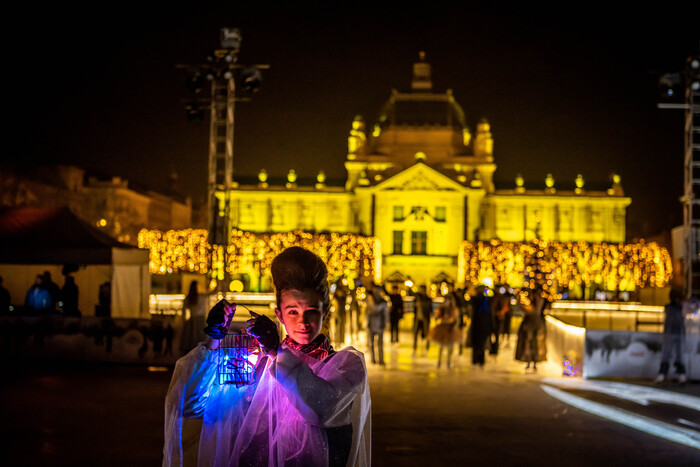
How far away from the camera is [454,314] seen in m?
16.4

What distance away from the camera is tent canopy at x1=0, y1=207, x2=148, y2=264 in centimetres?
1853

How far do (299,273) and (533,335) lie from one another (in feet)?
44.8

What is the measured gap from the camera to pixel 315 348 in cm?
310

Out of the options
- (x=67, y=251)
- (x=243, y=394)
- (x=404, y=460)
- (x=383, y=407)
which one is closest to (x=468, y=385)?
(x=383, y=407)

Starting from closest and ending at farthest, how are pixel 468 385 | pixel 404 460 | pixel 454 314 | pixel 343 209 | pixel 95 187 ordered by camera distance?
pixel 404 460 < pixel 468 385 < pixel 454 314 < pixel 343 209 < pixel 95 187

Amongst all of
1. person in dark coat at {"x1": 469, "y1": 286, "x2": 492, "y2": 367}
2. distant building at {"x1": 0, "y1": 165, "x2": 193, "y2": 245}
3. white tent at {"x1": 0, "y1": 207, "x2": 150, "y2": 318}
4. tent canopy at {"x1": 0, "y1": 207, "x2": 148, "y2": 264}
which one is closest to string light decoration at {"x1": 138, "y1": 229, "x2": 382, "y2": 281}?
distant building at {"x1": 0, "y1": 165, "x2": 193, "y2": 245}

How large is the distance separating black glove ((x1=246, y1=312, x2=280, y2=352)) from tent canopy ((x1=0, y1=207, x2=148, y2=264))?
646 inches

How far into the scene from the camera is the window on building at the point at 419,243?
7631 cm

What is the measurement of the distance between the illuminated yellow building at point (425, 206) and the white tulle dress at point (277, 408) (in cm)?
6540

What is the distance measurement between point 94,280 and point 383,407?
1337cm

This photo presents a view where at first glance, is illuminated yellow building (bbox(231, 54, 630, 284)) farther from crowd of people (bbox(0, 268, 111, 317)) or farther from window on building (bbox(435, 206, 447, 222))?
crowd of people (bbox(0, 268, 111, 317))

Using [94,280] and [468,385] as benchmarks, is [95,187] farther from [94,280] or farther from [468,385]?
[468,385]

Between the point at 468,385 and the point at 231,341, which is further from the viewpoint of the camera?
the point at 468,385

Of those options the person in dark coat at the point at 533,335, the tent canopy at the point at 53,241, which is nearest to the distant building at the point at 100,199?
the tent canopy at the point at 53,241
